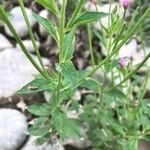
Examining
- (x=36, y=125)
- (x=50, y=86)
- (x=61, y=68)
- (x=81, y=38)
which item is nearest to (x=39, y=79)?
(x=50, y=86)

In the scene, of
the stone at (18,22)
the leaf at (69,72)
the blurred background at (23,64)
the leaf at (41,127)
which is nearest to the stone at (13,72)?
the blurred background at (23,64)

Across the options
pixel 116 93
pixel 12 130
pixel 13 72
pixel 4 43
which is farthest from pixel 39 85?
pixel 4 43

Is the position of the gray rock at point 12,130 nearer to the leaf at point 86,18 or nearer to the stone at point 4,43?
the stone at point 4,43

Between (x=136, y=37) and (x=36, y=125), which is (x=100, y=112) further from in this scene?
(x=136, y=37)

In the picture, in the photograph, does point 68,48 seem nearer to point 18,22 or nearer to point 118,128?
point 118,128

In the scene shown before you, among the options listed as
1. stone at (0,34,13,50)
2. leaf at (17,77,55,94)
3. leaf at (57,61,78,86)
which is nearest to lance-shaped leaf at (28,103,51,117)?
leaf at (17,77,55,94)

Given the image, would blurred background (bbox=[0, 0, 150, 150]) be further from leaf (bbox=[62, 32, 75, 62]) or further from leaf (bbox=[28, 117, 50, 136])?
leaf (bbox=[62, 32, 75, 62])
